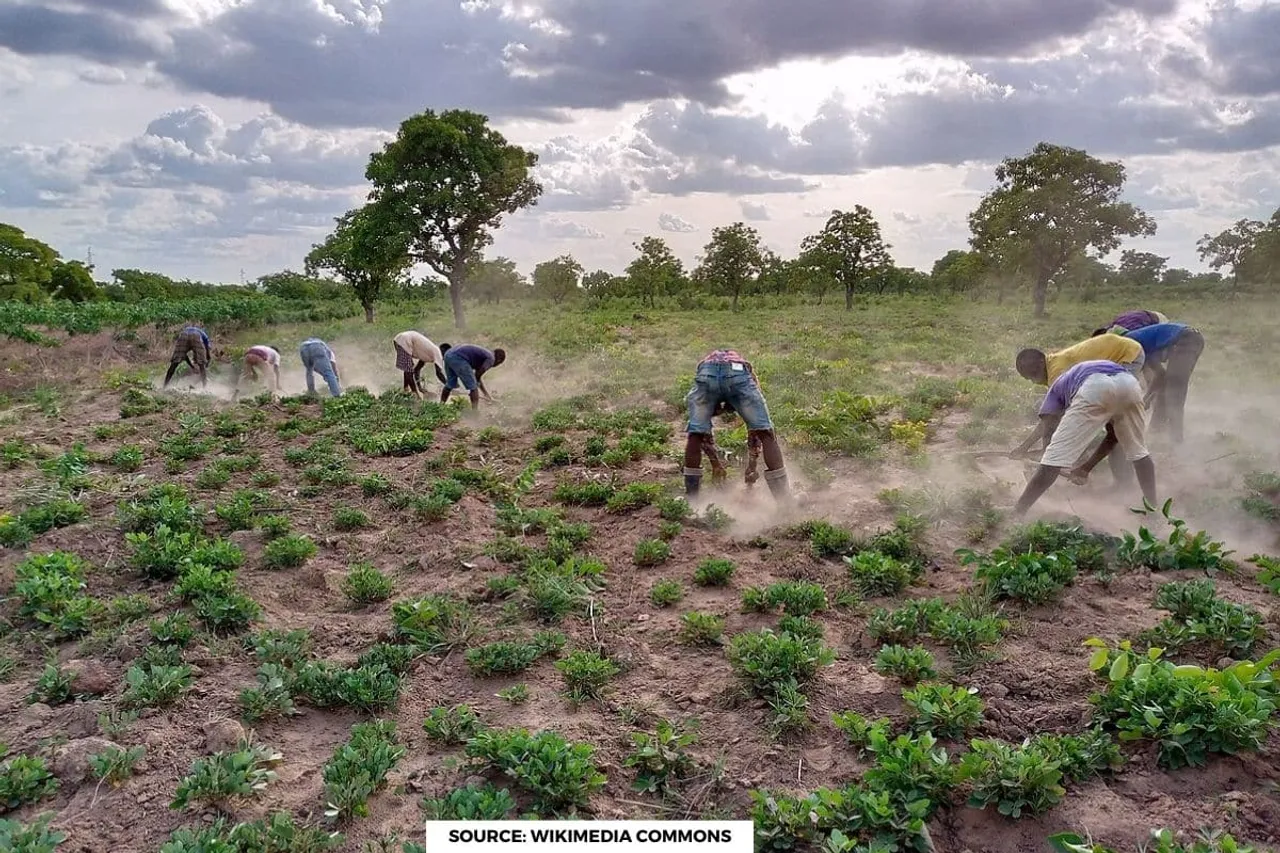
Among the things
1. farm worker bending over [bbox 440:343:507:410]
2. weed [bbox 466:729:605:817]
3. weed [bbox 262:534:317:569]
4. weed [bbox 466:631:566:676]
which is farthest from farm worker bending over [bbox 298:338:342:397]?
weed [bbox 466:729:605:817]

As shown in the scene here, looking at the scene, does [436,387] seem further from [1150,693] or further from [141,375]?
[1150,693]

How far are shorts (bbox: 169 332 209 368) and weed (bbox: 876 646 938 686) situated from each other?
545 inches

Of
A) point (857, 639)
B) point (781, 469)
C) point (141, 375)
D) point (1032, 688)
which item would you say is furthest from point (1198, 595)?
point (141, 375)

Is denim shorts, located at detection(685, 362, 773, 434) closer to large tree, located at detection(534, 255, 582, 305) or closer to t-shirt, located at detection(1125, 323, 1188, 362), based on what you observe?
t-shirt, located at detection(1125, 323, 1188, 362)

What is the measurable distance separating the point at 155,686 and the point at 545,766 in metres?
2.15

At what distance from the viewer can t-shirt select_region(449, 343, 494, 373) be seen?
10.9 meters

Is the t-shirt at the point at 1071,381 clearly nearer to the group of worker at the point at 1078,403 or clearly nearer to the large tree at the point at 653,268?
the group of worker at the point at 1078,403

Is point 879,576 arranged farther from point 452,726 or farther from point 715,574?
point 452,726

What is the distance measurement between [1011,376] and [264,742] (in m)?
12.6

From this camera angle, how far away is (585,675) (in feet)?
12.5

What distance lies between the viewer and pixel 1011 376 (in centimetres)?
1287

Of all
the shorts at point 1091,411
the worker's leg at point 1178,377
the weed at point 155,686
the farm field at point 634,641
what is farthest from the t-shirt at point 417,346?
the worker's leg at point 1178,377

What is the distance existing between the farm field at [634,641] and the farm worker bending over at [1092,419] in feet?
1.15

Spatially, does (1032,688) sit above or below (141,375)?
below
